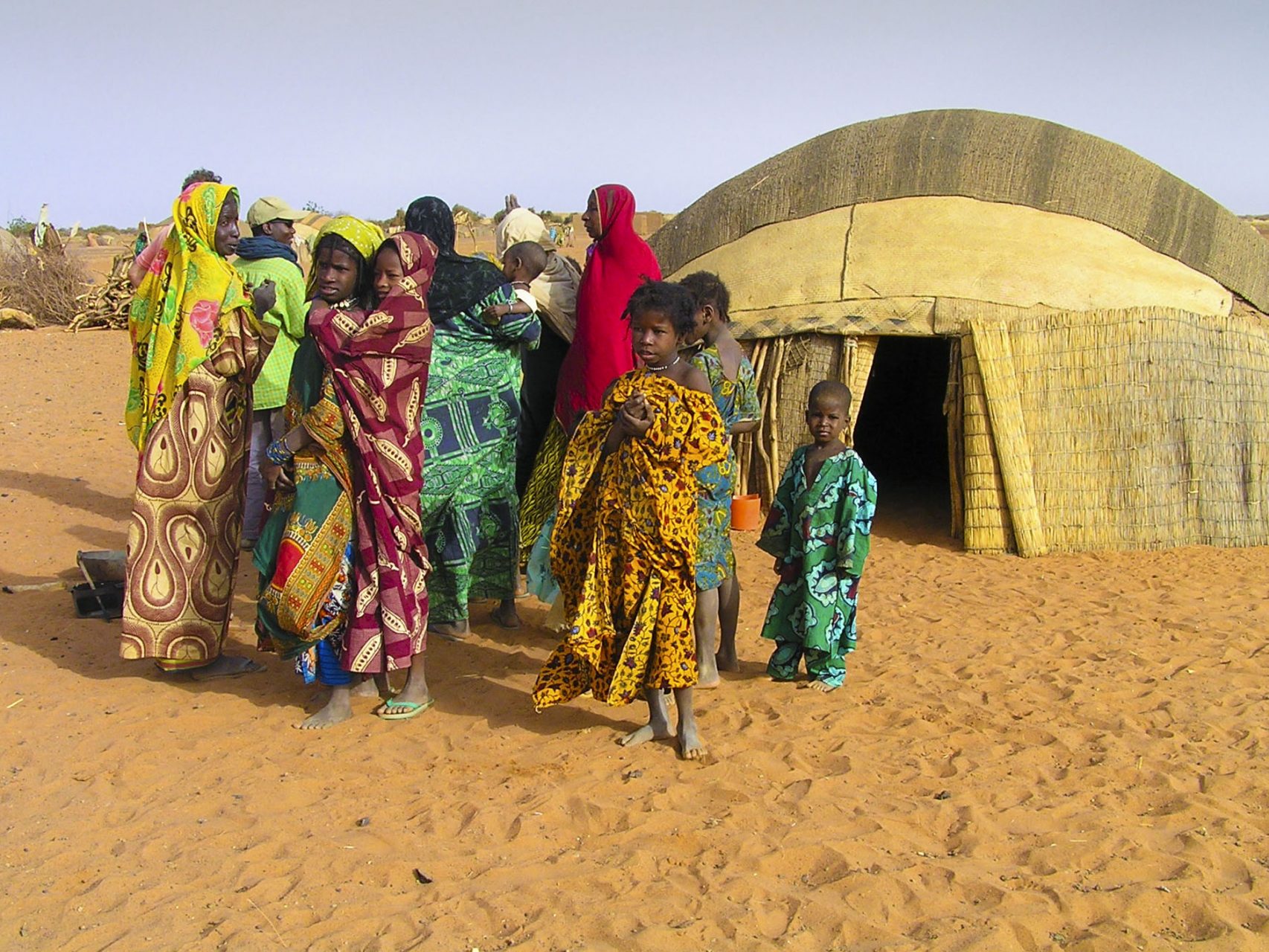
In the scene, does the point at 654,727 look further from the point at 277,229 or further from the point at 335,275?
the point at 277,229

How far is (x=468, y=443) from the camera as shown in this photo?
15.5ft

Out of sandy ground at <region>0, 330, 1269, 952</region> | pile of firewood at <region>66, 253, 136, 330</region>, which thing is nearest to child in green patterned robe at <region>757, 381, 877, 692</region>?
sandy ground at <region>0, 330, 1269, 952</region>

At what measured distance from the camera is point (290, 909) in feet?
9.92

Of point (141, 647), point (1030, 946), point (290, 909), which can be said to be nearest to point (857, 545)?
Answer: point (1030, 946)

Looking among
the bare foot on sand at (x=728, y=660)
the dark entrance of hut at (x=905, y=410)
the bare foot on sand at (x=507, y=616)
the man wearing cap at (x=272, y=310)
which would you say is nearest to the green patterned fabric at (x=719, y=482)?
the bare foot on sand at (x=728, y=660)

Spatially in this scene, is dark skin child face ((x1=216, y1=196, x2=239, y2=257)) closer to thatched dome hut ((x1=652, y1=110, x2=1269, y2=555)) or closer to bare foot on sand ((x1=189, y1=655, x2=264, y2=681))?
bare foot on sand ((x1=189, y1=655, x2=264, y2=681))

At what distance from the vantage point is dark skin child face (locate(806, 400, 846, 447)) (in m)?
4.50

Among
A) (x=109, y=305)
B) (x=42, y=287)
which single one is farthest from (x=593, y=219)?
(x=42, y=287)

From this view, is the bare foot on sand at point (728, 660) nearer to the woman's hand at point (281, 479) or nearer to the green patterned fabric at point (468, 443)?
the green patterned fabric at point (468, 443)

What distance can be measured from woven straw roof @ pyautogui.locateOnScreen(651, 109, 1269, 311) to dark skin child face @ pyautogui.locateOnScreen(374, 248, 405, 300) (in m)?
4.78

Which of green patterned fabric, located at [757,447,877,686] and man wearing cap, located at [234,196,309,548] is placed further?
man wearing cap, located at [234,196,309,548]

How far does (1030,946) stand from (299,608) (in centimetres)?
257

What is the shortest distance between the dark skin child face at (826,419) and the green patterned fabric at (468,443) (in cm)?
122

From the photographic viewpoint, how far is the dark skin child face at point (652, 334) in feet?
12.2
